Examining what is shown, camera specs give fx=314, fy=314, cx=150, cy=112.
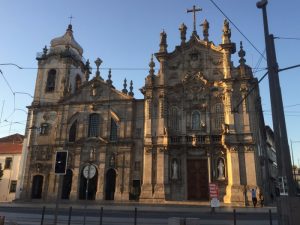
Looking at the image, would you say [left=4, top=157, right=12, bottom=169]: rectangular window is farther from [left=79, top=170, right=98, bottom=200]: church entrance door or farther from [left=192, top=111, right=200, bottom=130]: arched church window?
[left=192, top=111, right=200, bottom=130]: arched church window

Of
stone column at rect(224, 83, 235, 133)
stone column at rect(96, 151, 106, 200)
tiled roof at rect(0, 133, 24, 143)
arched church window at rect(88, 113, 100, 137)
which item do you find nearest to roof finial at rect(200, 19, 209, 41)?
stone column at rect(224, 83, 235, 133)

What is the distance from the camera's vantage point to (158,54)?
3759 cm

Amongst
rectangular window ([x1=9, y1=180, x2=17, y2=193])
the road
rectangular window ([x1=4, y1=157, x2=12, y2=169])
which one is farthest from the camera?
rectangular window ([x1=4, y1=157, x2=12, y2=169])

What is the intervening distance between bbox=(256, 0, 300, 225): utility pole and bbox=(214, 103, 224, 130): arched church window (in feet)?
76.3

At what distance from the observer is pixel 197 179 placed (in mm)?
32781

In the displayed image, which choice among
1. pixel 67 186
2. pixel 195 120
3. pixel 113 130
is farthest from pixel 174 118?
pixel 67 186

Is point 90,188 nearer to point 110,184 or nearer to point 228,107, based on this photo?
point 110,184

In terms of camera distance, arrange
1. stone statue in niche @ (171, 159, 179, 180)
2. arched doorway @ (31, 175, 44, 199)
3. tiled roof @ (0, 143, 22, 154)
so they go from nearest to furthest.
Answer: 1. stone statue in niche @ (171, 159, 179, 180)
2. arched doorway @ (31, 175, 44, 199)
3. tiled roof @ (0, 143, 22, 154)

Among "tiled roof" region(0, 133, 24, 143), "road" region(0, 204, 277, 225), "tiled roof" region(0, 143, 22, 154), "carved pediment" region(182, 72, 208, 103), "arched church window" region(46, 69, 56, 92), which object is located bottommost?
"road" region(0, 204, 277, 225)

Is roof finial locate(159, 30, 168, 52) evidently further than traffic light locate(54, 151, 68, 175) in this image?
Yes

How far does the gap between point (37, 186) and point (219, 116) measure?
22993mm

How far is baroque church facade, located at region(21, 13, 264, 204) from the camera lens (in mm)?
32375

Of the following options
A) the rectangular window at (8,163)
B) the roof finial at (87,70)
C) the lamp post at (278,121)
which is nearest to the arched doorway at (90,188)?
the roof finial at (87,70)

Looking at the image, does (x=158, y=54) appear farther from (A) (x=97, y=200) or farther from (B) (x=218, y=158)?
(A) (x=97, y=200)
